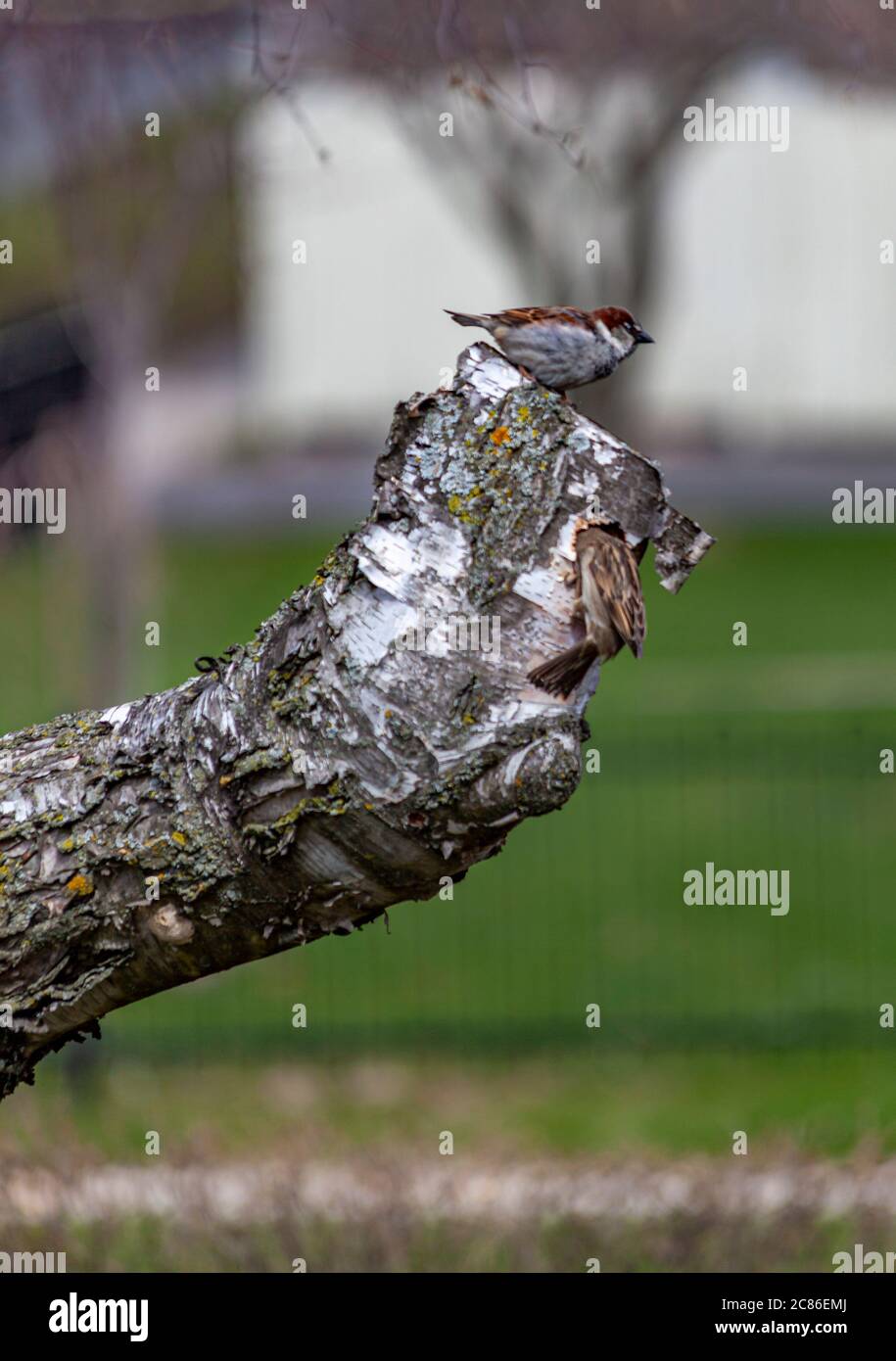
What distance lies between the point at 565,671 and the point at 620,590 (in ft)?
0.50

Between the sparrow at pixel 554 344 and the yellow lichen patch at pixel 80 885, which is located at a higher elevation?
the sparrow at pixel 554 344

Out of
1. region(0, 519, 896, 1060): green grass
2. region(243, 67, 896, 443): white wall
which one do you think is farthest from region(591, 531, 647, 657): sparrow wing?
region(243, 67, 896, 443): white wall

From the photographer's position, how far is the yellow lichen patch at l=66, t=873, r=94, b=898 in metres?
2.59

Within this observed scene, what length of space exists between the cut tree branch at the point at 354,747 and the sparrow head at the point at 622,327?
3.44 feet

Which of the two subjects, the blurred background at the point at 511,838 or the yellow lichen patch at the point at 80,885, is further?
the blurred background at the point at 511,838

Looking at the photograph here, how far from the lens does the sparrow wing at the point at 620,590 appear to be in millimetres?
2410

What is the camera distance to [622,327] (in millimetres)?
3705

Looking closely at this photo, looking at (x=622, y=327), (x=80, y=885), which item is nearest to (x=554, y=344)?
(x=622, y=327)

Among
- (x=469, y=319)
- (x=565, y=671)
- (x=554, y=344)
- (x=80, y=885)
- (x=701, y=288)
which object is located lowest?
(x=80, y=885)

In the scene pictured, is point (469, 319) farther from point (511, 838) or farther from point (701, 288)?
point (701, 288)

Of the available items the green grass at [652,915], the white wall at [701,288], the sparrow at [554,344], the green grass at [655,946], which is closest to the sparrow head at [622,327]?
the sparrow at [554,344]

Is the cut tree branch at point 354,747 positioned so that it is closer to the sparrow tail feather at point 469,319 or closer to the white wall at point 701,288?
the sparrow tail feather at point 469,319

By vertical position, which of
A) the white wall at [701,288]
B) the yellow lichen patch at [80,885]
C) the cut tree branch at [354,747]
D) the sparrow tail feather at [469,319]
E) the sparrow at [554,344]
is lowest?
→ the yellow lichen patch at [80,885]

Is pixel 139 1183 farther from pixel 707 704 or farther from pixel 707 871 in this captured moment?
pixel 707 704
